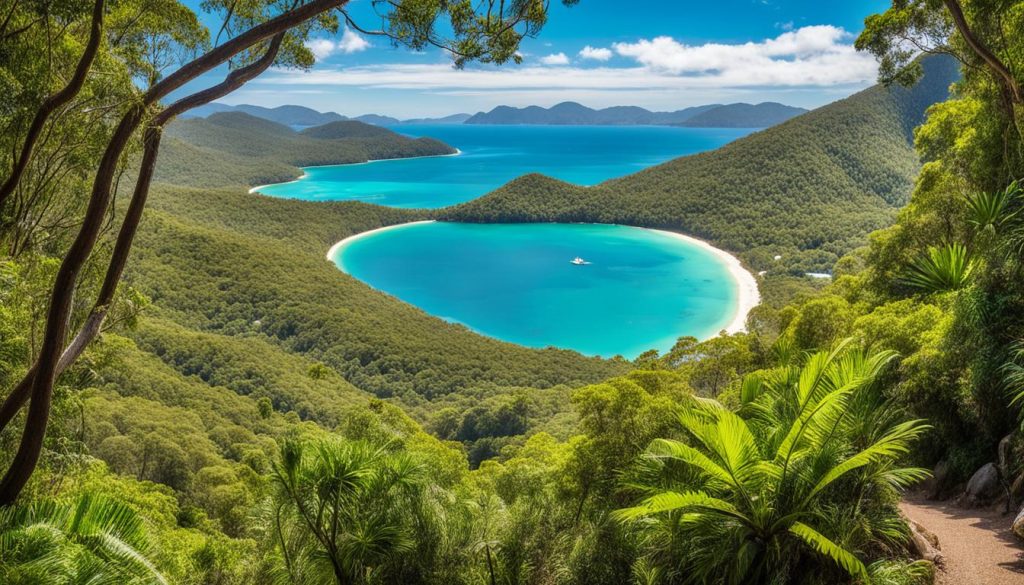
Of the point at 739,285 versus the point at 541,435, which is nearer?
the point at 541,435

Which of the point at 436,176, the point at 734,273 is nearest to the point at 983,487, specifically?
the point at 734,273

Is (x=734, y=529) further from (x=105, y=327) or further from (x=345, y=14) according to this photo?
(x=105, y=327)

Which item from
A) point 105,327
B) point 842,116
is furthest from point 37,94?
point 842,116

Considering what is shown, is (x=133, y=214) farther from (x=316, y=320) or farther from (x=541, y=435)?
(x=316, y=320)

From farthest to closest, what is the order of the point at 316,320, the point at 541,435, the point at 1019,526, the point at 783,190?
the point at 783,190 → the point at 316,320 → the point at 541,435 → the point at 1019,526

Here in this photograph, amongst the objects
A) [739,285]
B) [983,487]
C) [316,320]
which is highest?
[983,487]
